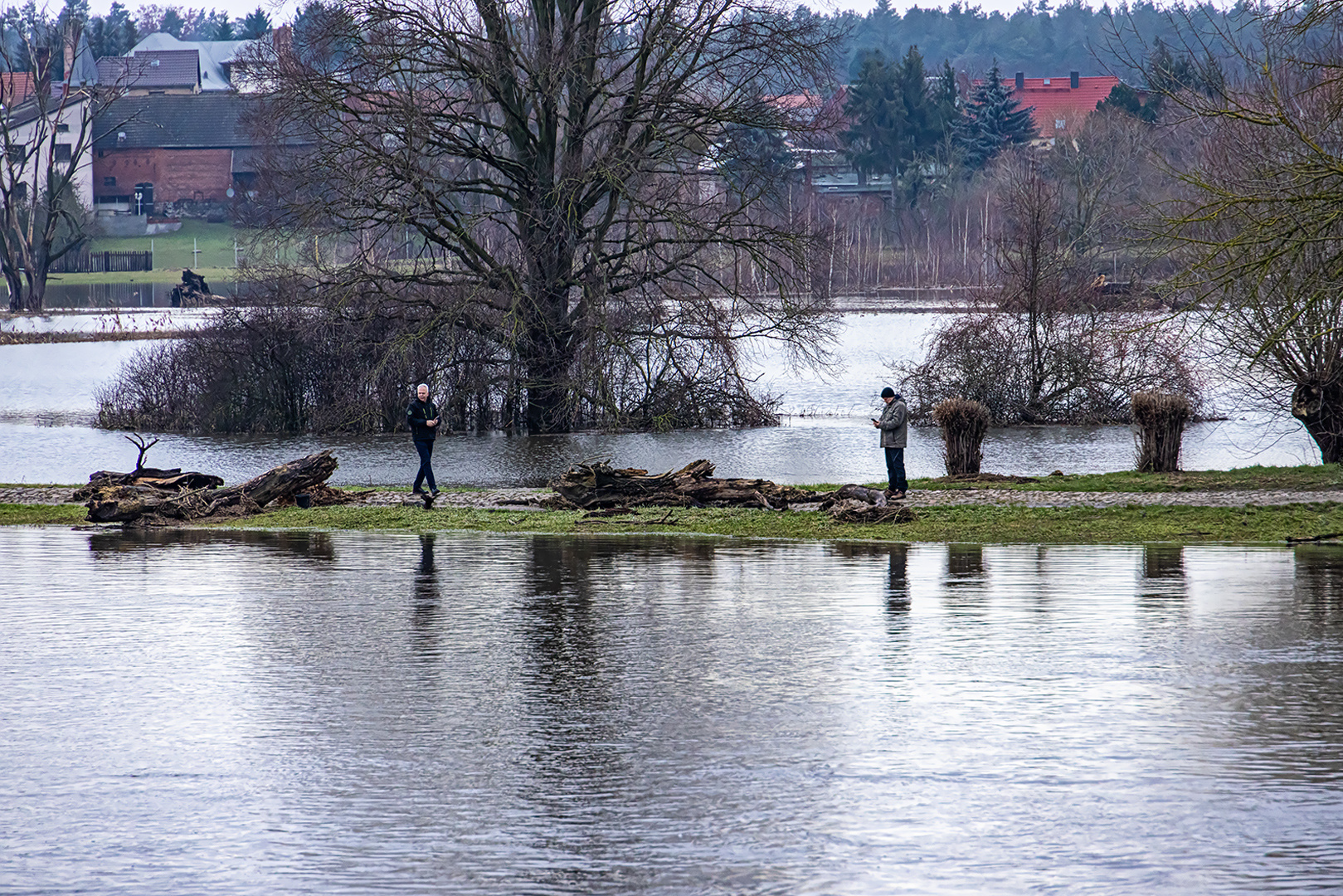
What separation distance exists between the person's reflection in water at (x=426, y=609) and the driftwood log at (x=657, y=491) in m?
3.83

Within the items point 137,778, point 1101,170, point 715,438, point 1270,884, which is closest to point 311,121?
point 715,438

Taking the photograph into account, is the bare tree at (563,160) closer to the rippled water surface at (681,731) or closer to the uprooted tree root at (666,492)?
the uprooted tree root at (666,492)

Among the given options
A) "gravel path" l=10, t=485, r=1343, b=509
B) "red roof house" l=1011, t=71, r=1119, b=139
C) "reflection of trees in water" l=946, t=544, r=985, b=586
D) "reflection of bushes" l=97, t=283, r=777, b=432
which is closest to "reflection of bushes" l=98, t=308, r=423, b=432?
"reflection of bushes" l=97, t=283, r=777, b=432

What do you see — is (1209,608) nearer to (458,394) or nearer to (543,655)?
(543,655)

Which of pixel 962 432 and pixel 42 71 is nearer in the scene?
pixel 962 432

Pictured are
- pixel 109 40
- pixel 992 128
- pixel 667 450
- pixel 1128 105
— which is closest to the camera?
pixel 667 450

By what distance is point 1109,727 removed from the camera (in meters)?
9.54

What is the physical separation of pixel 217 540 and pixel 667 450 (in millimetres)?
14270

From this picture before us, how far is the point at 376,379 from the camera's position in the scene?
120ft

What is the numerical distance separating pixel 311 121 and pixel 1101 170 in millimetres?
50266

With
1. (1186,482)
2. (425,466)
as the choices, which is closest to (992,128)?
(1186,482)

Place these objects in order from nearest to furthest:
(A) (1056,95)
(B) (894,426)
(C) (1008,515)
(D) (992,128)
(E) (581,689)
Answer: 1. (E) (581,689)
2. (C) (1008,515)
3. (B) (894,426)
4. (D) (992,128)
5. (A) (1056,95)

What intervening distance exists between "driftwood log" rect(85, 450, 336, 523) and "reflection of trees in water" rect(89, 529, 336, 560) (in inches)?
17.3

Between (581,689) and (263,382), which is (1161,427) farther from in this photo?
(263,382)
